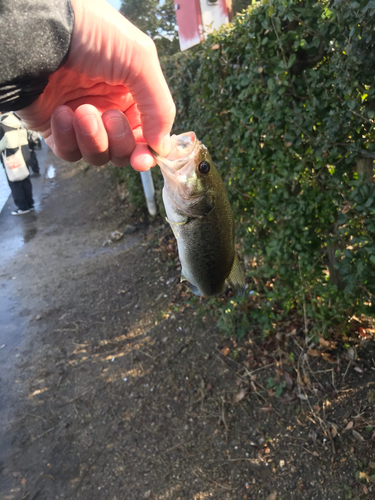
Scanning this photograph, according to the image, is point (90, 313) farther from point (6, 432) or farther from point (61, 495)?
point (61, 495)

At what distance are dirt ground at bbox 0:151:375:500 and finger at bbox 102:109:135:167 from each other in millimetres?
2486

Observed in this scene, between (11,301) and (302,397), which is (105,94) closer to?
(302,397)

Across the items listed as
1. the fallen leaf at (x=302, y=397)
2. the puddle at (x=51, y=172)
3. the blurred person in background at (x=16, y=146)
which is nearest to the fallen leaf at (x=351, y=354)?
the fallen leaf at (x=302, y=397)

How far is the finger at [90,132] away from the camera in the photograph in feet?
5.09

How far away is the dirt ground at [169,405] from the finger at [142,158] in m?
2.41

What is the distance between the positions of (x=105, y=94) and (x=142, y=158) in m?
0.55

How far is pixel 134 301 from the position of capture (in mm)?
5090

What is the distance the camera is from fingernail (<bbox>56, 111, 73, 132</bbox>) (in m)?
1.57

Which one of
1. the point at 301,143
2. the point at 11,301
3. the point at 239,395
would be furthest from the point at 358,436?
the point at 11,301

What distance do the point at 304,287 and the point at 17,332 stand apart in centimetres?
408

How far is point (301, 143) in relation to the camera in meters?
2.69

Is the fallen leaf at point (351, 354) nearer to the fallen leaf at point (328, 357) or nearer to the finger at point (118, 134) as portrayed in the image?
the fallen leaf at point (328, 357)

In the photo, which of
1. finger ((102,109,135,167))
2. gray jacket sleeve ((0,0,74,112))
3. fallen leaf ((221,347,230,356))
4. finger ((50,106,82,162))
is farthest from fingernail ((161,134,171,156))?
fallen leaf ((221,347,230,356))

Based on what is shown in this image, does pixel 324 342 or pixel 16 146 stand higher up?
pixel 16 146
